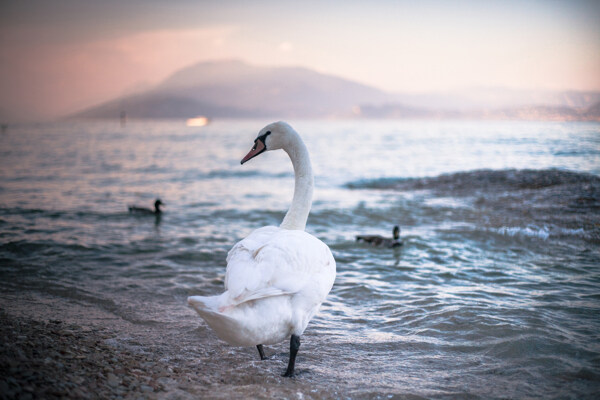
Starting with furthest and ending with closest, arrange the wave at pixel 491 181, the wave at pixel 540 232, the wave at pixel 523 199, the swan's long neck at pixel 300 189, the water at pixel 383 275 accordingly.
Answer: the wave at pixel 491 181
the wave at pixel 523 199
the wave at pixel 540 232
the swan's long neck at pixel 300 189
the water at pixel 383 275

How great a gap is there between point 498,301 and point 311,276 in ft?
11.4

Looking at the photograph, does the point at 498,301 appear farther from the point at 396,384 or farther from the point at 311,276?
the point at 311,276

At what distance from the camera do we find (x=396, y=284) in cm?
698

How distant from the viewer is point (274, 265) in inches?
140

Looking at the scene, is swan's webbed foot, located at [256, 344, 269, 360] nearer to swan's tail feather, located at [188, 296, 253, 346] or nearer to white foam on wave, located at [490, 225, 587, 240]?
swan's tail feather, located at [188, 296, 253, 346]

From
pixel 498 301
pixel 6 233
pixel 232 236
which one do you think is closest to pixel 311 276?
pixel 498 301

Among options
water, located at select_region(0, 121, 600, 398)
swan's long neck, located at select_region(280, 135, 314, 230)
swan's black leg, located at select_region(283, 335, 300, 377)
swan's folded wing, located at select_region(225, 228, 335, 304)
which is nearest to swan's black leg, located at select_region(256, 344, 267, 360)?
water, located at select_region(0, 121, 600, 398)

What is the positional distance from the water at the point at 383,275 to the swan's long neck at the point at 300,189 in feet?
4.43

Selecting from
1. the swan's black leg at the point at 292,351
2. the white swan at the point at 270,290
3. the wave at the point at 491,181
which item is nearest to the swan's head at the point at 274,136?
the white swan at the point at 270,290

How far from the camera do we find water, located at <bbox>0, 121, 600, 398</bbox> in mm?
4281

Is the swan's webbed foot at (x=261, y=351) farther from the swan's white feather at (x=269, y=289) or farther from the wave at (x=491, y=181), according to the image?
the wave at (x=491, y=181)

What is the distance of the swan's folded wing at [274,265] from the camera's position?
3332mm

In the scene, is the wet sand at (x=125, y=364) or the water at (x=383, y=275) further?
the water at (x=383, y=275)

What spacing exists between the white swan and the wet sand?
339mm
